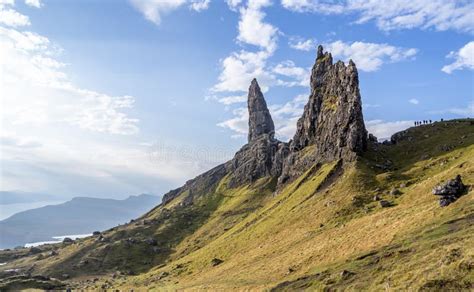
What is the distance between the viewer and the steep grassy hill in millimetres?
41594

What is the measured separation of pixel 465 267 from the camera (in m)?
32.7

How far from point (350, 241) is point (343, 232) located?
10666 mm

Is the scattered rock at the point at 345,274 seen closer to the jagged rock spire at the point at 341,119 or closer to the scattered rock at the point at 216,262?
the scattered rock at the point at 216,262

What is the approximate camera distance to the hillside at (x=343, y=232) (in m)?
43.3

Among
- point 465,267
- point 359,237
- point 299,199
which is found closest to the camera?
point 465,267

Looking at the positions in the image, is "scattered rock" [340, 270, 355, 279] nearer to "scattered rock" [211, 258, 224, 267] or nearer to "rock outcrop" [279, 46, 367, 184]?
"scattered rock" [211, 258, 224, 267]

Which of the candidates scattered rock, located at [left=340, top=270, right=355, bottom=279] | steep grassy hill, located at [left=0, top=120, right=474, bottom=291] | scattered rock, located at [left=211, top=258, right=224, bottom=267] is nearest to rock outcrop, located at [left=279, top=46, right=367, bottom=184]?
steep grassy hill, located at [left=0, top=120, right=474, bottom=291]

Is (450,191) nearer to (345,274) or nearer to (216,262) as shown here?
(345,274)

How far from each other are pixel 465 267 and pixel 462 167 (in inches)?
2392

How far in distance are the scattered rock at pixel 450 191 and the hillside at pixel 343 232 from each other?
1214 millimetres

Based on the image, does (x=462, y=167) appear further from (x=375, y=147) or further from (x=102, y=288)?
(x=102, y=288)

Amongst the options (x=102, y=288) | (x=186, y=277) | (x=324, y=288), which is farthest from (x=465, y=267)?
(x=102, y=288)

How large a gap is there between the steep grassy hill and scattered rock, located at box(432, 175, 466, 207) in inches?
62.4

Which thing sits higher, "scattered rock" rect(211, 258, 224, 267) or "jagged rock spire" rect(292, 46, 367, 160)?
"jagged rock spire" rect(292, 46, 367, 160)
